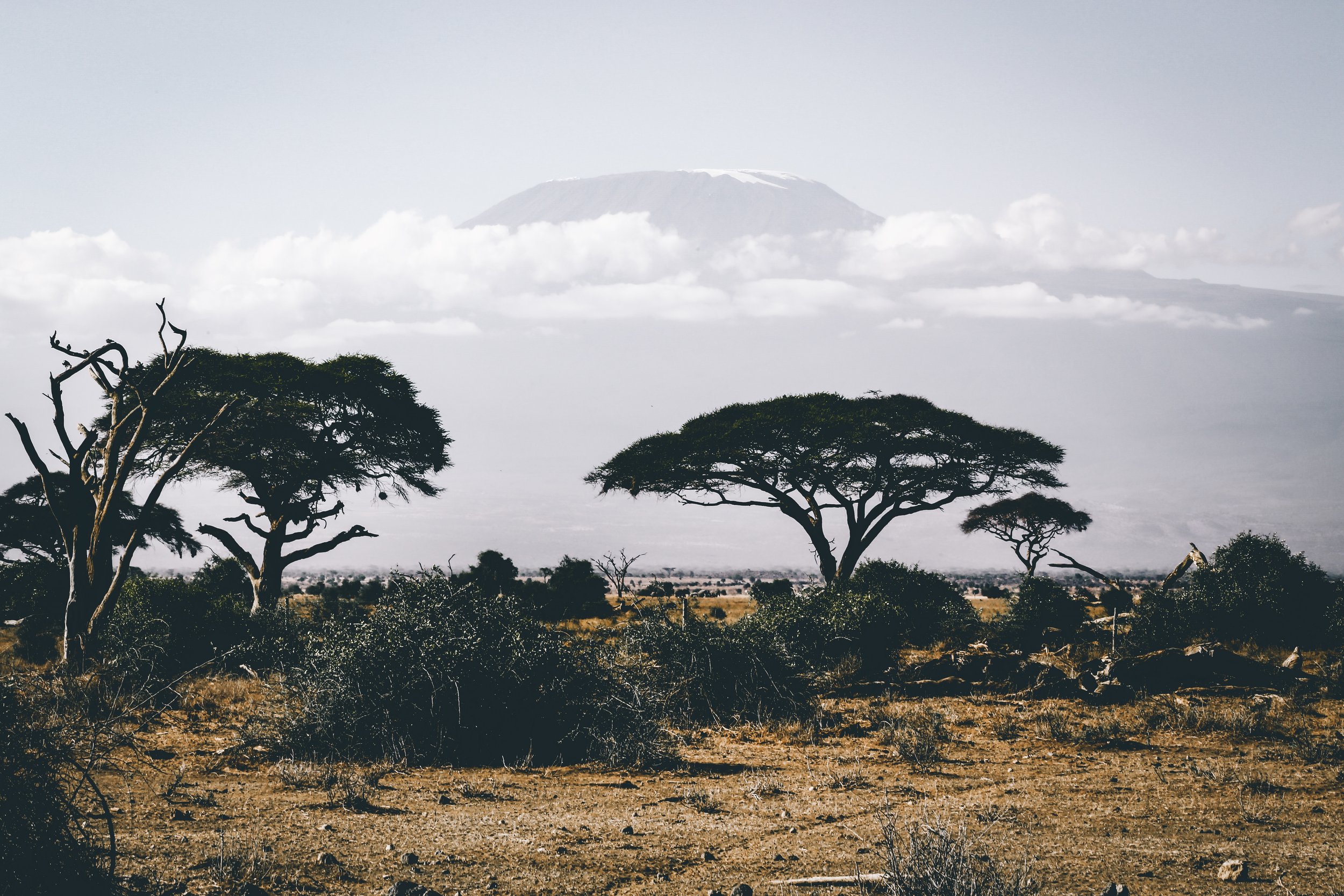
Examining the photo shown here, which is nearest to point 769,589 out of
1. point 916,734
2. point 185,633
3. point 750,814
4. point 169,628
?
point 185,633

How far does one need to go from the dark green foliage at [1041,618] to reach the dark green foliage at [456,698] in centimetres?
1293

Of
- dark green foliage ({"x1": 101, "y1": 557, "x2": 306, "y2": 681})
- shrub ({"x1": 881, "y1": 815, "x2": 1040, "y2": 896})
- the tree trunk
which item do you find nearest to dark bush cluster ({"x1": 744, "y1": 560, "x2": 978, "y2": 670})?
dark green foliage ({"x1": 101, "y1": 557, "x2": 306, "y2": 681})

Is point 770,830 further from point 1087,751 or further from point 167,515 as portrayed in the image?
point 167,515

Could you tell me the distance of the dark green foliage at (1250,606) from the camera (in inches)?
714

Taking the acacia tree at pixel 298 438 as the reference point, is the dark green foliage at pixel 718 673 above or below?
below

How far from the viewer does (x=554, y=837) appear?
643 centimetres

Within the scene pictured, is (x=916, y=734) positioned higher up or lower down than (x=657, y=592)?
lower down

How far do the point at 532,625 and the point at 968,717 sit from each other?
6.36 m

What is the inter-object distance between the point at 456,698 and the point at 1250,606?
16880mm

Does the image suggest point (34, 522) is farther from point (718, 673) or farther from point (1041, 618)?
point (1041, 618)

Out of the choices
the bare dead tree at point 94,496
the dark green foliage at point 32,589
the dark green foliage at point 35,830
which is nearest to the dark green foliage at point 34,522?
the dark green foliage at point 32,589

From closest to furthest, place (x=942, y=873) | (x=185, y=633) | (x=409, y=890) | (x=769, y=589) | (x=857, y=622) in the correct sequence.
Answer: (x=942, y=873)
(x=409, y=890)
(x=185, y=633)
(x=857, y=622)
(x=769, y=589)

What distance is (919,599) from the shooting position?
2439cm

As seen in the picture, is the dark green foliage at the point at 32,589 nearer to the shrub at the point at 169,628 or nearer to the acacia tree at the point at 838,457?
the shrub at the point at 169,628
